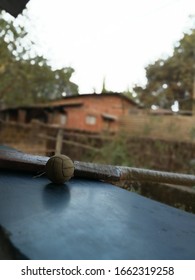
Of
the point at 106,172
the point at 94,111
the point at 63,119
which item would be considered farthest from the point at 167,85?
the point at 106,172

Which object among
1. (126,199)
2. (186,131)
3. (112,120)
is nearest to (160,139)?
(186,131)

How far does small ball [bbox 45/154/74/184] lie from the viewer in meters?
1.34

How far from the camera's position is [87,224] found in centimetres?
96

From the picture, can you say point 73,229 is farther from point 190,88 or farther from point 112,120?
point 112,120

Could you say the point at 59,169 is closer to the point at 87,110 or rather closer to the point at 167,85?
the point at 167,85

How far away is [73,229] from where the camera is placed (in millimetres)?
896

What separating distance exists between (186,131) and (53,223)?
823cm

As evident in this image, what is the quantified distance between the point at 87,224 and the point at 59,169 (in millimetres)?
439

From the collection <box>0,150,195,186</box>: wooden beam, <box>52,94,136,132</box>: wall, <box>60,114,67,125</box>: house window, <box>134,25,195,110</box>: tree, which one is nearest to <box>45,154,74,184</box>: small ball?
<box>0,150,195,186</box>: wooden beam

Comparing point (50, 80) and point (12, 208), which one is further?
point (50, 80)

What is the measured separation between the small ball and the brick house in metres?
15.4

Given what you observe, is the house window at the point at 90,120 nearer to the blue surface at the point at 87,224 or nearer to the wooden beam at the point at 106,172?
the wooden beam at the point at 106,172

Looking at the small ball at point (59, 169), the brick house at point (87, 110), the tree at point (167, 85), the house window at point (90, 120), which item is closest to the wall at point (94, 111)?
the brick house at point (87, 110)

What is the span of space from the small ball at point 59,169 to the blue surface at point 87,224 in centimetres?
4
